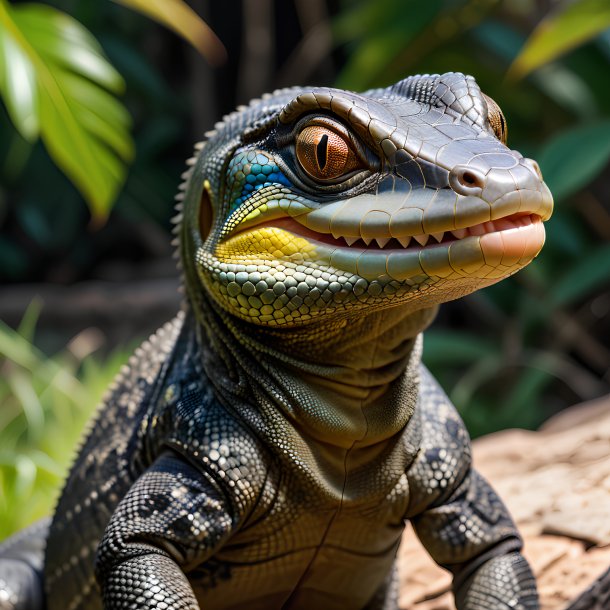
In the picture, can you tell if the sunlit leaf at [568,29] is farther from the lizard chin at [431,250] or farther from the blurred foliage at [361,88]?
the lizard chin at [431,250]

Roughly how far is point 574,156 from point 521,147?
1039 millimetres

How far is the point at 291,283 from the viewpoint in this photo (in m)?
2.22

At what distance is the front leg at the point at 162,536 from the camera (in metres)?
2.33

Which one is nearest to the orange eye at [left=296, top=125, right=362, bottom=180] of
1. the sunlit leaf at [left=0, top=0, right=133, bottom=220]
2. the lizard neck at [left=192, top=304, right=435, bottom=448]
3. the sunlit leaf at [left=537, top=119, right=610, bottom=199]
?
the lizard neck at [left=192, top=304, right=435, bottom=448]

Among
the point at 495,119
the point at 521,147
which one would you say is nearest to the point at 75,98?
the point at 495,119

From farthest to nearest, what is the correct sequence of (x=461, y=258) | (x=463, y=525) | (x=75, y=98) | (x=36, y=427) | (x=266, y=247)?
1. (x=36, y=427)
2. (x=75, y=98)
3. (x=463, y=525)
4. (x=266, y=247)
5. (x=461, y=258)

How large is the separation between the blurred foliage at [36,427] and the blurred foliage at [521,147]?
2.68 m

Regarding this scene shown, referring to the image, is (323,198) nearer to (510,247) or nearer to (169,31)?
(510,247)

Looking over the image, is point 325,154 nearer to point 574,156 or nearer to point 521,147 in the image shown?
point 574,156

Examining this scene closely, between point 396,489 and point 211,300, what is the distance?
0.70m

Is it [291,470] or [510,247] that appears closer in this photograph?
[510,247]

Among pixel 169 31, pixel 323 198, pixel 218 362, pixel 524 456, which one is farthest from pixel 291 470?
pixel 169 31

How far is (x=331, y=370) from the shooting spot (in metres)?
2.38

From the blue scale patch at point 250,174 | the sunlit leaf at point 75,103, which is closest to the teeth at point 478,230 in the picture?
the blue scale patch at point 250,174
